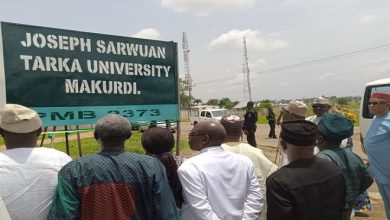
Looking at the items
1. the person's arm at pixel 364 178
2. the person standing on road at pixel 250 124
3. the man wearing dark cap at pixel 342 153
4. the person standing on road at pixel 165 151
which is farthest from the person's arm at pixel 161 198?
the person standing on road at pixel 250 124

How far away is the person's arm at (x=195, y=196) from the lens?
2.80 metres

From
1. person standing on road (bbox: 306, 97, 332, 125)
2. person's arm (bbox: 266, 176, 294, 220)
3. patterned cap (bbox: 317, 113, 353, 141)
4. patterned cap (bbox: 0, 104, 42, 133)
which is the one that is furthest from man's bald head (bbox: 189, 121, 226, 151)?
person standing on road (bbox: 306, 97, 332, 125)

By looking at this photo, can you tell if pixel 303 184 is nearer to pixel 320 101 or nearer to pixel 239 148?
pixel 239 148

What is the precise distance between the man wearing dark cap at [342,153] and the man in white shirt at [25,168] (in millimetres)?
1968

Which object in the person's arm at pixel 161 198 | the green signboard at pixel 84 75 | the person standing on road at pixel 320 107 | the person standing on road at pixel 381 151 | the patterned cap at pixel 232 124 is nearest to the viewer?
the person's arm at pixel 161 198

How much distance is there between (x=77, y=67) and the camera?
5930 mm

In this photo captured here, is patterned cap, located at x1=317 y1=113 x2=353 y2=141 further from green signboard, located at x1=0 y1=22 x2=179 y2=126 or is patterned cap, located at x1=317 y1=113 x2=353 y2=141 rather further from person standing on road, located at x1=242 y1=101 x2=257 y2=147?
person standing on road, located at x1=242 y1=101 x2=257 y2=147

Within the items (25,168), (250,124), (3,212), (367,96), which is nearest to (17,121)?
(25,168)

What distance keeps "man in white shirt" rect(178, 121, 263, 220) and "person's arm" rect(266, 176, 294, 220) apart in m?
0.55

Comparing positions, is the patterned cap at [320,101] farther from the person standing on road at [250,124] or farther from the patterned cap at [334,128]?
the person standing on road at [250,124]

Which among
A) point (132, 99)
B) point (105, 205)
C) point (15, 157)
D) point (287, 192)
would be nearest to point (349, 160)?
point (287, 192)

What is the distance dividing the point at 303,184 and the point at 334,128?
1015 mm

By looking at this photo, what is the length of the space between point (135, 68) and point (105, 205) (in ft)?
13.9

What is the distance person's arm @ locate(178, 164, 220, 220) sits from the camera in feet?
9.18
